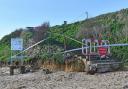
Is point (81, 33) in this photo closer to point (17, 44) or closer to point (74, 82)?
point (17, 44)

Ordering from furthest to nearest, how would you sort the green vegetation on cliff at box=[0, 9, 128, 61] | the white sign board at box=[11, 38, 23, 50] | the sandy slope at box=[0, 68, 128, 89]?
the white sign board at box=[11, 38, 23, 50], the green vegetation on cliff at box=[0, 9, 128, 61], the sandy slope at box=[0, 68, 128, 89]

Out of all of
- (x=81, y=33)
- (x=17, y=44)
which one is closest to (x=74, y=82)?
(x=17, y=44)

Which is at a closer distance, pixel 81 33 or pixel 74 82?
pixel 74 82

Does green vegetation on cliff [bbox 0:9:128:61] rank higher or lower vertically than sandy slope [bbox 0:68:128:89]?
higher

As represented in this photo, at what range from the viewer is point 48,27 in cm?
3259

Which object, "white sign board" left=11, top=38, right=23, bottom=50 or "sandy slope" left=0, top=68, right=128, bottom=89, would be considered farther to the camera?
"white sign board" left=11, top=38, right=23, bottom=50

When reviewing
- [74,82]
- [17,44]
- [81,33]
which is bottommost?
[74,82]

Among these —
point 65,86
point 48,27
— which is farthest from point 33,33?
point 65,86

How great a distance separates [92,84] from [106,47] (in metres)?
4.92

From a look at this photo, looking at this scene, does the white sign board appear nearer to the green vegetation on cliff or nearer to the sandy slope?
the green vegetation on cliff

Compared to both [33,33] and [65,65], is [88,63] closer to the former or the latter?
[65,65]

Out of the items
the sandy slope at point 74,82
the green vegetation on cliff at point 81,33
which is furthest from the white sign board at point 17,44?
the sandy slope at point 74,82

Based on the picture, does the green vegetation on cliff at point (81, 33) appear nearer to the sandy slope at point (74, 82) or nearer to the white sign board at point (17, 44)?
the white sign board at point (17, 44)

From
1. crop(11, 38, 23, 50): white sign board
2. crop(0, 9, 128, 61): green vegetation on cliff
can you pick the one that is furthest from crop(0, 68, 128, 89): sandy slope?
crop(11, 38, 23, 50): white sign board
